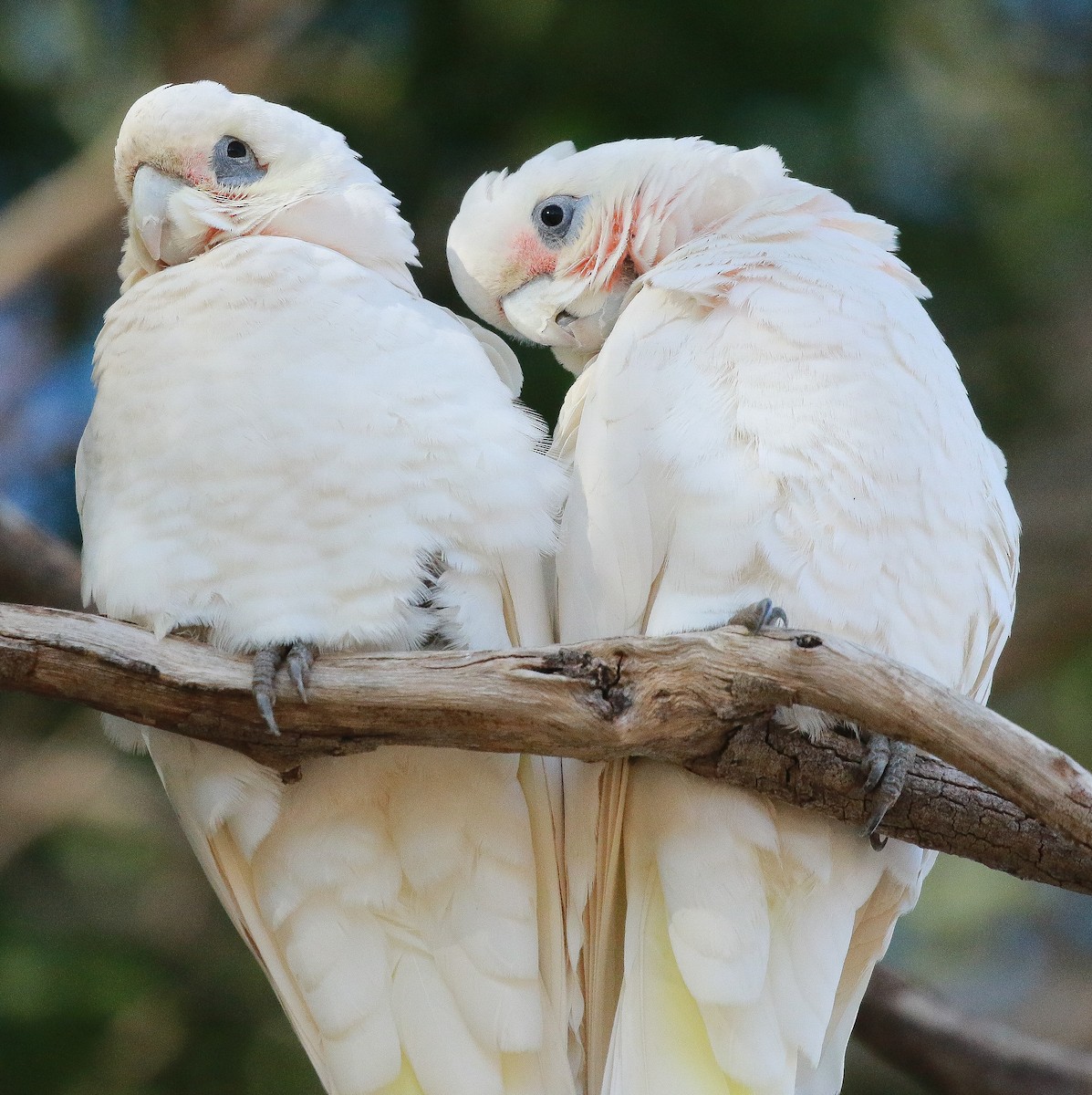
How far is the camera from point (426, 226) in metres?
6.07

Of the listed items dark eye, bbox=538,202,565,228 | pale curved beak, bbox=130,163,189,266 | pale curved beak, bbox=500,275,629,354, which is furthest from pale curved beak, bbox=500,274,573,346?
pale curved beak, bbox=130,163,189,266

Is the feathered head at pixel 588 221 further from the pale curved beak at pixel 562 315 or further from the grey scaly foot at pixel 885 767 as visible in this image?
the grey scaly foot at pixel 885 767

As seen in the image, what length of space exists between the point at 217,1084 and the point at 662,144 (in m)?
3.94

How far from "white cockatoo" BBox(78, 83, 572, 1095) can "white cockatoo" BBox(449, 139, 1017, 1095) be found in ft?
0.44

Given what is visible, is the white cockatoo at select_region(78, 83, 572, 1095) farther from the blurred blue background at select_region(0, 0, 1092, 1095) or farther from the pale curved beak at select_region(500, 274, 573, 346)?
the blurred blue background at select_region(0, 0, 1092, 1095)

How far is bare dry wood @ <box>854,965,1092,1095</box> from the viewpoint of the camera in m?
3.92

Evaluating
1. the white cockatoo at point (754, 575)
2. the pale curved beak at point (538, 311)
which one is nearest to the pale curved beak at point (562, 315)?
the pale curved beak at point (538, 311)

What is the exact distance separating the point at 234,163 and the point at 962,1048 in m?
Answer: 3.02

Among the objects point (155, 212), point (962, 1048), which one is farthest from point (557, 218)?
point (962, 1048)

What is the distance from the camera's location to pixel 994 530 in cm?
284

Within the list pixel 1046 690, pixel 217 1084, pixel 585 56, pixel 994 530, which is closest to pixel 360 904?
pixel 994 530

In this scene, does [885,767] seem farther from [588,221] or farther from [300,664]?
[588,221]

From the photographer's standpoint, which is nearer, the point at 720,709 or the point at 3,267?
the point at 720,709

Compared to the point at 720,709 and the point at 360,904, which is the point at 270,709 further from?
the point at 720,709
